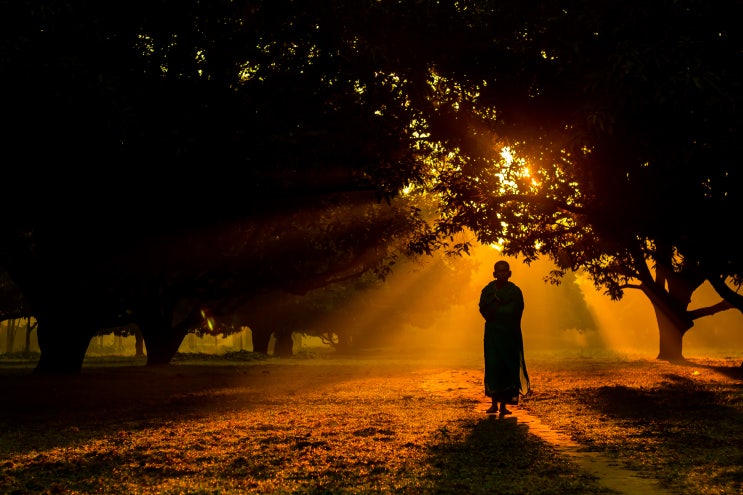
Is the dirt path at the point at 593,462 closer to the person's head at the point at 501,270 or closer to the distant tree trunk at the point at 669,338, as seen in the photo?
the person's head at the point at 501,270

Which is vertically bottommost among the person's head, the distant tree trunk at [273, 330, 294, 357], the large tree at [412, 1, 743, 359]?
the distant tree trunk at [273, 330, 294, 357]

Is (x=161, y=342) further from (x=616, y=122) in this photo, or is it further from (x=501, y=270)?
(x=616, y=122)

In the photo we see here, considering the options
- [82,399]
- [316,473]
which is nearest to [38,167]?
[82,399]

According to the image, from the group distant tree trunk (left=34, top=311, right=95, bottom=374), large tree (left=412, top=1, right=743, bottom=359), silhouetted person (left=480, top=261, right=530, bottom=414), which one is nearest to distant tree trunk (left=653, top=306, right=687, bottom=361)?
large tree (left=412, top=1, right=743, bottom=359)

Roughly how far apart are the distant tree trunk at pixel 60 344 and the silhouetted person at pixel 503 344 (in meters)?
12.5

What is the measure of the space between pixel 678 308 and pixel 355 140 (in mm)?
21846

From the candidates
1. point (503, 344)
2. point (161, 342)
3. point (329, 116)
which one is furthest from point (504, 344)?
point (161, 342)

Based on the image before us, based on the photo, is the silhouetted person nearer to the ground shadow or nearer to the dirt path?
the dirt path

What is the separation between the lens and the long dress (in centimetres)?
1230

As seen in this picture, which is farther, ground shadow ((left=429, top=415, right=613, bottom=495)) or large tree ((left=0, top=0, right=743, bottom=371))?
large tree ((left=0, top=0, right=743, bottom=371))

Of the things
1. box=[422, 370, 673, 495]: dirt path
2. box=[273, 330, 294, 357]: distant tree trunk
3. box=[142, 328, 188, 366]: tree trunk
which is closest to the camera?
box=[422, 370, 673, 495]: dirt path

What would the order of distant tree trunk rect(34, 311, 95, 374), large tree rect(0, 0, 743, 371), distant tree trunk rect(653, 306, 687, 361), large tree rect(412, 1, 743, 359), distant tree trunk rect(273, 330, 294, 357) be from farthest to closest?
distant tree trunk rect(273, 330, 294, 357) → distant tree trunk rect(653, 306, 687, 361) → distant tree trunk rect(34, 311, 95, 374) → large tree rect(0, 0, 743, 371) → large tree rect(412, 1, 743, 359)

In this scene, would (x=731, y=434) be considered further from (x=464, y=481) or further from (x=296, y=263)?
(x=296, y=263)

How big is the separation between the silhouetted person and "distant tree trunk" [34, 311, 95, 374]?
12.5 m
